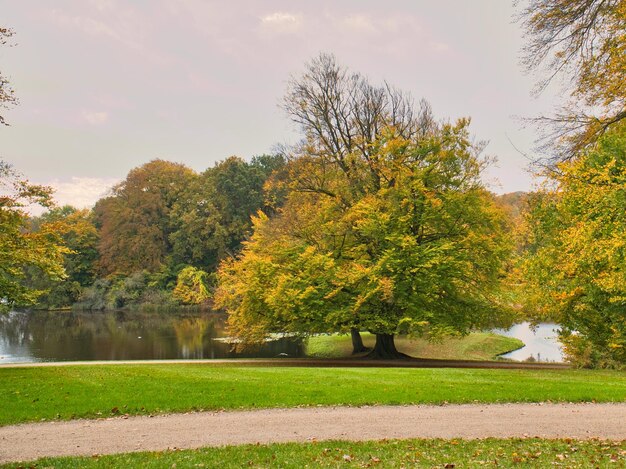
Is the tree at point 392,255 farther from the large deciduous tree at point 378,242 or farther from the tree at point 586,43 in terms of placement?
the tree at point 586,43

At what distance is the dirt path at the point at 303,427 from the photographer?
8.52 meters

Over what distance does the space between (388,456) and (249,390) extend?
560 cm

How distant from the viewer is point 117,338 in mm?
38812

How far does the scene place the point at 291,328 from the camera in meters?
21.7

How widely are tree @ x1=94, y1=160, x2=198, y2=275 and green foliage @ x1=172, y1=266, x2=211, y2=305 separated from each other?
673cm

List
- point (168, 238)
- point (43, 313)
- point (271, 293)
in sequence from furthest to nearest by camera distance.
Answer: point (168, 238), point (43, 313), point (271, 293)

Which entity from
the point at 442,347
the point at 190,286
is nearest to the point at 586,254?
the point at 442,347

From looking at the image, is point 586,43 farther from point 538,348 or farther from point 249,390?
point 538,348

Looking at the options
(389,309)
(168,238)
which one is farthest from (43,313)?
(389,309)

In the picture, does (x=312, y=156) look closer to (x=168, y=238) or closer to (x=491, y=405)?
(x=491, y=405)

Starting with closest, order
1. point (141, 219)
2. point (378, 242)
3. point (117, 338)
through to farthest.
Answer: point (378, 242) < point (117, 338) < point (141, 219)

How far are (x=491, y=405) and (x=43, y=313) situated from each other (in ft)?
202

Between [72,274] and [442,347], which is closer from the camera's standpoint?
[442,347]

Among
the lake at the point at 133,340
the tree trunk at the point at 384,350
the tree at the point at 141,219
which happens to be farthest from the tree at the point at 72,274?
the tree trunk at the point at 384,350
